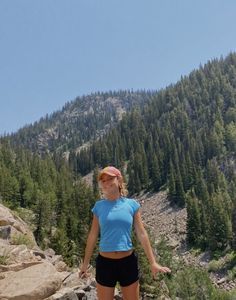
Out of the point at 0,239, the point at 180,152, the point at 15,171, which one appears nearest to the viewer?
the point at 0,239

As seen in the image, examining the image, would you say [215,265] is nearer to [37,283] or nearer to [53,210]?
[53,210]

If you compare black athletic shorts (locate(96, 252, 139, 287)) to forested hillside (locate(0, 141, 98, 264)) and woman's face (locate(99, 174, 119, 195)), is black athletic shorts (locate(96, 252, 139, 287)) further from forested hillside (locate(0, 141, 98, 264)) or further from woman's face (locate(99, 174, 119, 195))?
forested hillside (locate(0, 141, 98, 264))

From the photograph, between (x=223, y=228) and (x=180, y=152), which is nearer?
(x=223, y=228)

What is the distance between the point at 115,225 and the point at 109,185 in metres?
0.79

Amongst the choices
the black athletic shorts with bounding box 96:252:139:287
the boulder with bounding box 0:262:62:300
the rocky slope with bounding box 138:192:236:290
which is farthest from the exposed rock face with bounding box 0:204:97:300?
the rocky slope with bounding box 138:192:236:290

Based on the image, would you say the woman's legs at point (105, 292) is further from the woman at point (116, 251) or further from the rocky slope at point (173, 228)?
the rocky slope at point (173, 228)

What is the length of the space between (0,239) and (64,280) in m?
5.51

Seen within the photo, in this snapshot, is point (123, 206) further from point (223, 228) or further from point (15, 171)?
point (15, 171)

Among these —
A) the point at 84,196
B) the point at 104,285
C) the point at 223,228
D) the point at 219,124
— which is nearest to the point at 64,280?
the point at 104,285

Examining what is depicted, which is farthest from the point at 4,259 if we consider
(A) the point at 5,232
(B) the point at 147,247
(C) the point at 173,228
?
(C) the point at 173,228

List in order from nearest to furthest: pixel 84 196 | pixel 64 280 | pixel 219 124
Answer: pixel 64 280, pixel 84 196, pixel 219 124

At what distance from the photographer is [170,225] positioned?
12888 centimetres

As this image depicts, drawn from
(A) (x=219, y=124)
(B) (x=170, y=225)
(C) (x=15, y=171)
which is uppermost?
(A) (x=219, y=124)

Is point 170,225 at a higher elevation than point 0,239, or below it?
below
